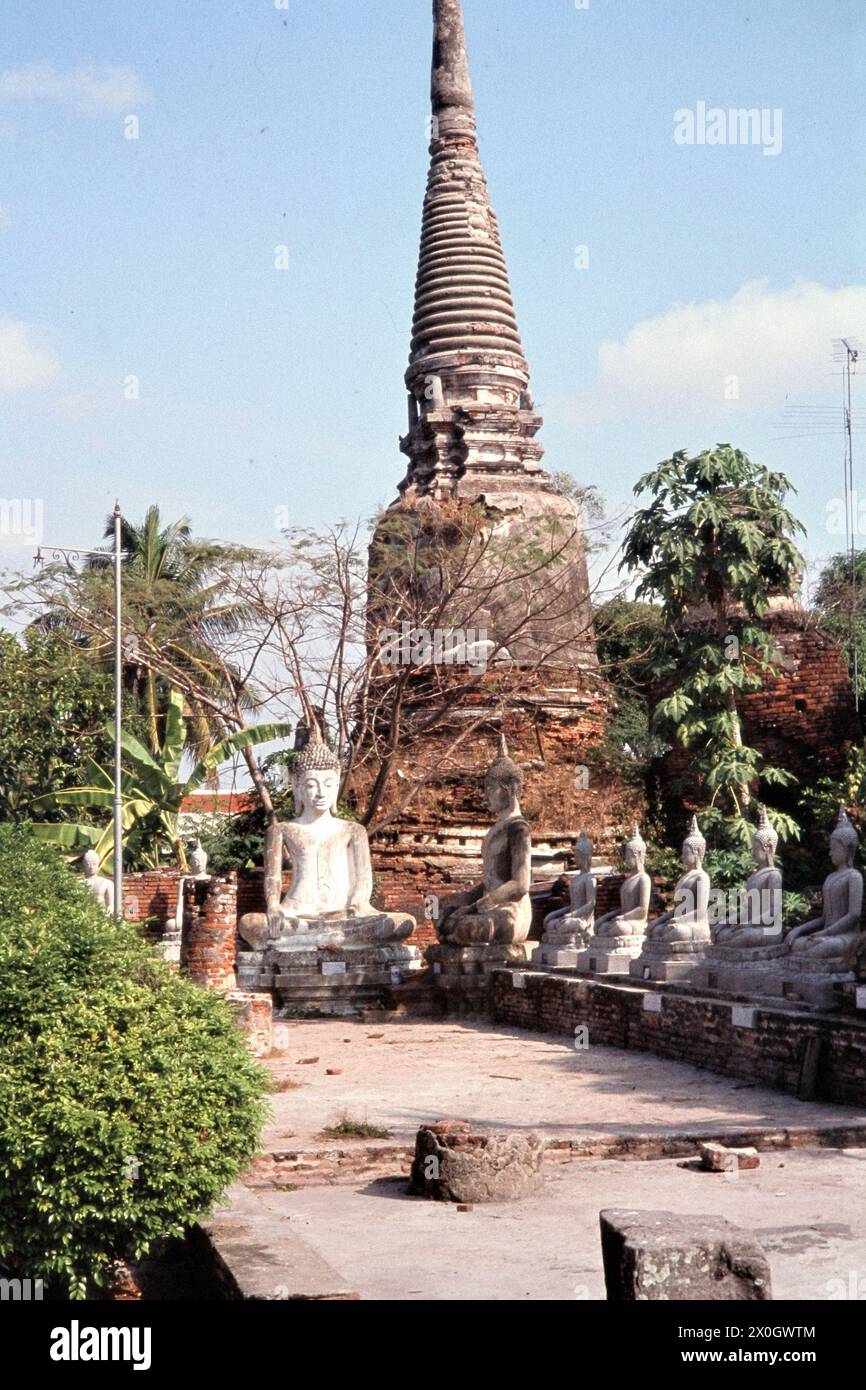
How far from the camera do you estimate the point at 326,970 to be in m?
18.2

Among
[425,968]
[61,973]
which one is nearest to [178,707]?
[425,968]

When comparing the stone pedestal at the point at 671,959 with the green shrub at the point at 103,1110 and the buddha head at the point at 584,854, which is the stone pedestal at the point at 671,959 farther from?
the green shrub at the point at 103,1110

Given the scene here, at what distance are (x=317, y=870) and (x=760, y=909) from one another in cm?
689

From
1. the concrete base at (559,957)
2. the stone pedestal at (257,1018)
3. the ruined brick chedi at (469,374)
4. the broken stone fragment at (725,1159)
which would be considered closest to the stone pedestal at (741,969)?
the concrete base at (559,957)

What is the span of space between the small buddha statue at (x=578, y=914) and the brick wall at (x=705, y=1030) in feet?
2.31

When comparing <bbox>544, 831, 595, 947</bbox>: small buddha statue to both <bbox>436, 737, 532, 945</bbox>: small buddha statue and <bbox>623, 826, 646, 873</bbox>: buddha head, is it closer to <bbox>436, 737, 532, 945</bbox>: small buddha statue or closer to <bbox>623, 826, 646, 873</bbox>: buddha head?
<bbox>436, 737, 532, 945</bbox>: small buddha statue

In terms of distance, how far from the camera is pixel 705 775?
22.8m

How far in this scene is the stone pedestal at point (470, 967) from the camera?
58.7ft

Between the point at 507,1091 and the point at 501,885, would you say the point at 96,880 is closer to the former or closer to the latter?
the point at 501,885

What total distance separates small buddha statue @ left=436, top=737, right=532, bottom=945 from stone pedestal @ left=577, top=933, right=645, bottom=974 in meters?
1.93

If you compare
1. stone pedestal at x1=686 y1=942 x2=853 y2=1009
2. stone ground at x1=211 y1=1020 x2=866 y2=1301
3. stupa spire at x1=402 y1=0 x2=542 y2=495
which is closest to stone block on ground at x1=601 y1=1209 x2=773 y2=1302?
stone ground at x1=211 y1=1020 x2=866 y2=1301

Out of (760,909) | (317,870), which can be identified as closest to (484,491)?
(317,870)
